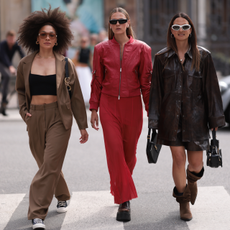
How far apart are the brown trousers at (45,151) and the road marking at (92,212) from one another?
325 mm

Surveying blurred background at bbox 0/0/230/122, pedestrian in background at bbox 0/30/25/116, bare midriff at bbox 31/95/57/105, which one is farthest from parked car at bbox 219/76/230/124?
blurred background at bbox 0/0/230/122

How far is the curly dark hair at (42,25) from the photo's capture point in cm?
455

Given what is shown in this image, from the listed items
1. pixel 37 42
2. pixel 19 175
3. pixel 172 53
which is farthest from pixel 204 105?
pixel 19 175

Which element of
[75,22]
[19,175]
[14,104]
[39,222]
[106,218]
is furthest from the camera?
[75,22]

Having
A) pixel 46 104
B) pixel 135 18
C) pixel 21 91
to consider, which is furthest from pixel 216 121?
pixel 135 18

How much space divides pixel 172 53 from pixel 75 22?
16.4 meters

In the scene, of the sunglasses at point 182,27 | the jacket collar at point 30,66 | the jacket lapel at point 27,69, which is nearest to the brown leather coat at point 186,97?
the sunglasses at point 182,27

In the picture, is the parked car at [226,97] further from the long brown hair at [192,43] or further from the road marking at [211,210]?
the long brown hair at [192,43]

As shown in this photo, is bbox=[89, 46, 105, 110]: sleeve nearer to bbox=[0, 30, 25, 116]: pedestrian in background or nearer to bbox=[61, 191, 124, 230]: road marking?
bbox=[61, 191, 124, 230]: road marking

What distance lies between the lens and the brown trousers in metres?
4.12

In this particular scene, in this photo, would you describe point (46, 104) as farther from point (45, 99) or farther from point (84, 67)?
point (84, 67)

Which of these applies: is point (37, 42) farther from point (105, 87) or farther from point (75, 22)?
point (75, 22)

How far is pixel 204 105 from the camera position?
4238 millimetres

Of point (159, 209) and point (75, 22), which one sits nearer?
point (159, 209)
